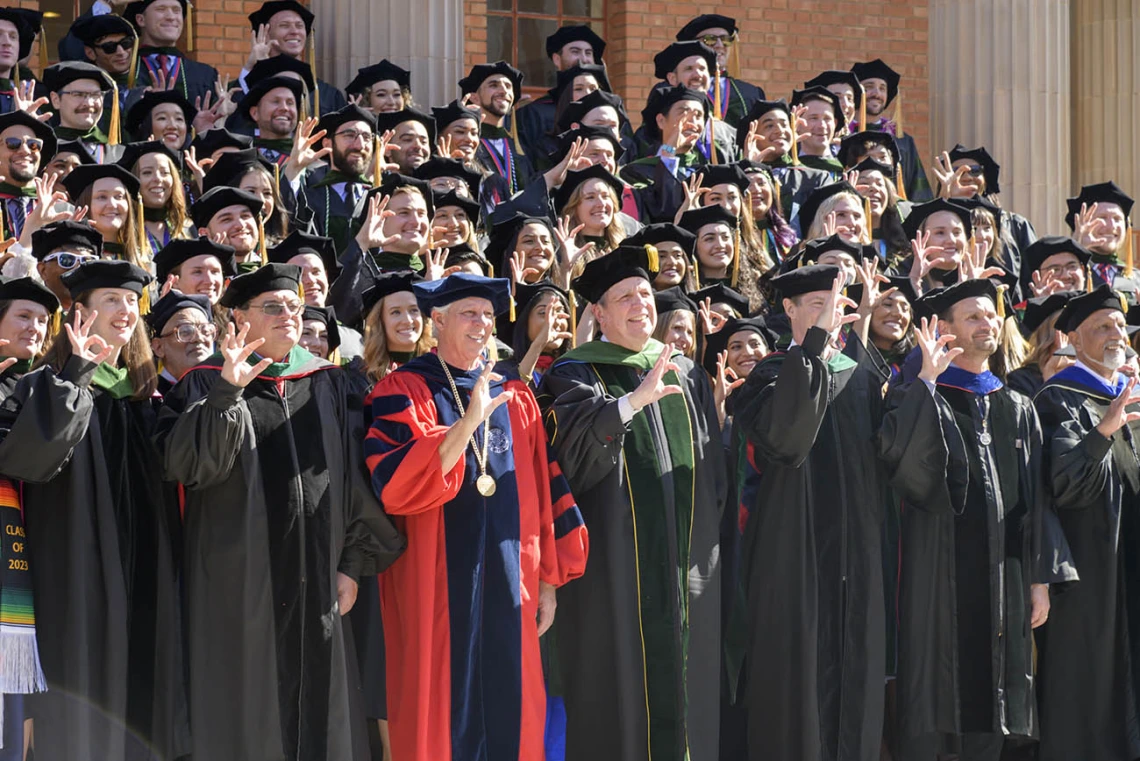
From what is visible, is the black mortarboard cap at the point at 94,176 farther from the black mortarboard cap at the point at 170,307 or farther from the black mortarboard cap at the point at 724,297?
the black mortarboard cap at the point at 724,297

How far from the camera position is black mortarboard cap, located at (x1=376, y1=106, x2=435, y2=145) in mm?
8953

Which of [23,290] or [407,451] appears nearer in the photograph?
[23,290]

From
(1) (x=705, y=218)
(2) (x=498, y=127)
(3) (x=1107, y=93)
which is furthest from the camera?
(3) (x=1107, y=93)

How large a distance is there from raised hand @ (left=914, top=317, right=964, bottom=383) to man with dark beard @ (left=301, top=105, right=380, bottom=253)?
9.88 feet

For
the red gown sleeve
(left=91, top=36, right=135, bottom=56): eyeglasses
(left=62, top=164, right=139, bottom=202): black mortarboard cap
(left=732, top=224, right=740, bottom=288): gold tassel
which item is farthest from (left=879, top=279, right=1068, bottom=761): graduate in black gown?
(left=91, top=36, right=135, bottom=56): eyeglasses

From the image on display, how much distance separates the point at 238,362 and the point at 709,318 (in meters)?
2.52

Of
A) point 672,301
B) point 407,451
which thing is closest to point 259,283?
point 407,451

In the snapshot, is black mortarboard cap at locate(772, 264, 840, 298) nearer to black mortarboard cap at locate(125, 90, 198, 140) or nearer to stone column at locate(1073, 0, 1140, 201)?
black mortarboard cap at locate(125, 90, 198, 140)

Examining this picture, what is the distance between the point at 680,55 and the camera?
414 inches

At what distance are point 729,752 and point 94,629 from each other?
8.52 feet

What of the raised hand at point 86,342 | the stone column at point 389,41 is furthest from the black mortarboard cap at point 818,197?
the raised hand at point 86,342

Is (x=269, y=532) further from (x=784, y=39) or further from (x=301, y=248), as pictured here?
(x=784, y=39)

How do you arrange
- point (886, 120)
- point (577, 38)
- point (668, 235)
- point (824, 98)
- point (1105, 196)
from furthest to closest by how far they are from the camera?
point (886, 120) → point (577, 38) → point (824, 98) → point (1105, 196) → point (668, 235)

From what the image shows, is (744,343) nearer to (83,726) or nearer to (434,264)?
(434,264)
